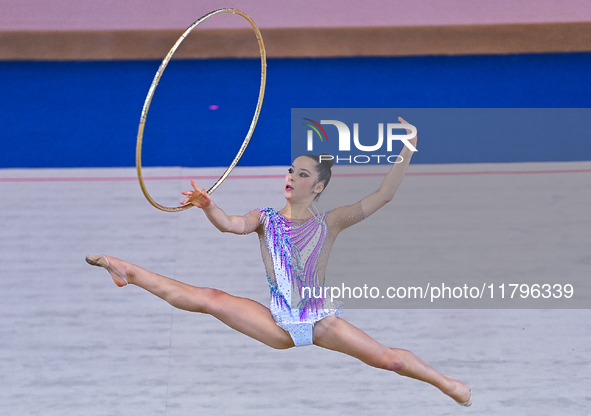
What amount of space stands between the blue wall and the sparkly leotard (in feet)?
4.87

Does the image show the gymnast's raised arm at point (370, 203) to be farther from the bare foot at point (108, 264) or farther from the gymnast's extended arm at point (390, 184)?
the bare foot at point (108, 264)

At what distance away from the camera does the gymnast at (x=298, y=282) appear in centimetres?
262

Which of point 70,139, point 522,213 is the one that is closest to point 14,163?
Answer: point 70,139

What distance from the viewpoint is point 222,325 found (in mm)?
3652

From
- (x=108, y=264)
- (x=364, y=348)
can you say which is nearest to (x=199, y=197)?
(x=108, y=264)

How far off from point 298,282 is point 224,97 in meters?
1.87

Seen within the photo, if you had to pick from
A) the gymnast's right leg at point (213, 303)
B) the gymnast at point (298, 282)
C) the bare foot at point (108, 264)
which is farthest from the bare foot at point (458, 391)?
the bare foot at point (108, 264)

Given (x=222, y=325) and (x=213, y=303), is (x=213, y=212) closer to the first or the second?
(x=213, y=303)

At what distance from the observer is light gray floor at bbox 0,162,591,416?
3.38 metres

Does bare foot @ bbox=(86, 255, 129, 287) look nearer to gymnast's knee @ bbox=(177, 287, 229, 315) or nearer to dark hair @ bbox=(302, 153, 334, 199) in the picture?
gymnast's knee @ bbox=(177, 287, 229, 315)

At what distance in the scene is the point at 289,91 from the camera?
164 inches

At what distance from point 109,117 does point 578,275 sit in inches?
113

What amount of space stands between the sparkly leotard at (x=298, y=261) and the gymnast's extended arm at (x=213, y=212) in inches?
2.0

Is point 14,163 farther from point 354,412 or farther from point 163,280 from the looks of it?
point 354,412
